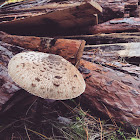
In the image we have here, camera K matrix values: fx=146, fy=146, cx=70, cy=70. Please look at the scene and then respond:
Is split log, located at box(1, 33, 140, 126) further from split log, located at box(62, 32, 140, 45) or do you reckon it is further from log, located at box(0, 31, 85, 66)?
split log, located at box(62, 32, 140, 45)

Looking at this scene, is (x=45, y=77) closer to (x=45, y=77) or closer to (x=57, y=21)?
(x=45, y=77)

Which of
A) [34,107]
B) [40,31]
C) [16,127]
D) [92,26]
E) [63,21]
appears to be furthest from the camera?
[92,26]

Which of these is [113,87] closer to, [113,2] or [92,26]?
[92,26]

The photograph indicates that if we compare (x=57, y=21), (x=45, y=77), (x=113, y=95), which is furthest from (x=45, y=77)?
(x=57, y=21)

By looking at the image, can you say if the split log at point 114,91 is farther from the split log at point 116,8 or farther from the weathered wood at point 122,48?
the split log at point 116,8

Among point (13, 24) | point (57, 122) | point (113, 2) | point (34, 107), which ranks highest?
point (113, 2)

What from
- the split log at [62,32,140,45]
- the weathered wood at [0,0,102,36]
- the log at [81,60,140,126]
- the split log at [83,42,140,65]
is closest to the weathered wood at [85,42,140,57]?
the split log at [83,42,140,65]

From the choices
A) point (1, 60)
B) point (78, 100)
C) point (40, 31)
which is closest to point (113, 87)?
point (78, 100)

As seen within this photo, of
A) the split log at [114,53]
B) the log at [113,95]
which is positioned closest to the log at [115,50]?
the split log at [114,53]
